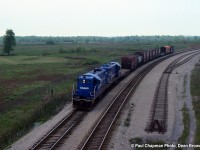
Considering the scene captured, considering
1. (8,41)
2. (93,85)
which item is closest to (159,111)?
(93,85)

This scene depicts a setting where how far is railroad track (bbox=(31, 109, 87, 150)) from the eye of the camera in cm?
2139

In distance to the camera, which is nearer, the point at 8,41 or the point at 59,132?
the point at 59,132

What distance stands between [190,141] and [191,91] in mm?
19186

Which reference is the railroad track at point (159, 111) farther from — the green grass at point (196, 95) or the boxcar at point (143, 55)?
the boxcar at point (143, 55)

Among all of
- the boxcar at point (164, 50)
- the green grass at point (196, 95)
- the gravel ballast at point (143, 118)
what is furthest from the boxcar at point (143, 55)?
the gravel ballast at point (143, 118)

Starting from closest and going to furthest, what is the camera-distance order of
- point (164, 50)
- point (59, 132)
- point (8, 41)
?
point (59, 132)
point (164, 50)
point (8, 41)

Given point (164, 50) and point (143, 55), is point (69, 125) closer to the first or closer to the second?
point (143, 55)

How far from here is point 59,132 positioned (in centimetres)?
2436

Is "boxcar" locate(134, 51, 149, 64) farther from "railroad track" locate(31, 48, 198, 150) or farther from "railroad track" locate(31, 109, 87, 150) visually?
"railroad track" locate(31, 109, 87, 150)

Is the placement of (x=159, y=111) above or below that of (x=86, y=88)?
below

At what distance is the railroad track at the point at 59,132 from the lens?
70.2ft

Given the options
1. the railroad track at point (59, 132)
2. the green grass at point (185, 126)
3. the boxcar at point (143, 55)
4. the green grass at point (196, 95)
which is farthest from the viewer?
the boxcar at point (143, 55)

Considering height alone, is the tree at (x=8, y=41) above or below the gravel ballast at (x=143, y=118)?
above

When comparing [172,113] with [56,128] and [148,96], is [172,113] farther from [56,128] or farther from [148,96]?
[56,128]
